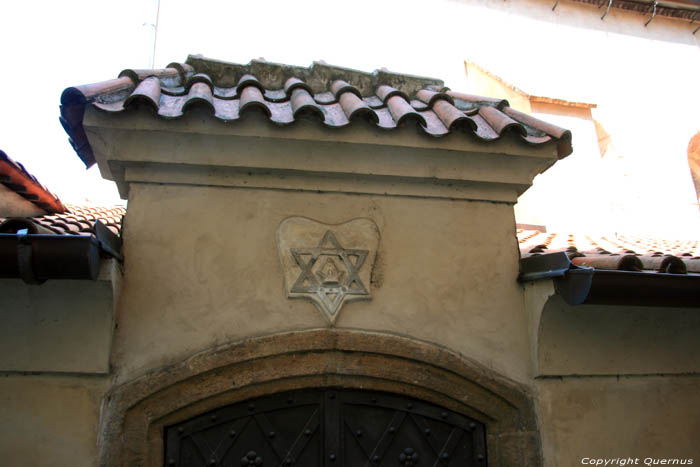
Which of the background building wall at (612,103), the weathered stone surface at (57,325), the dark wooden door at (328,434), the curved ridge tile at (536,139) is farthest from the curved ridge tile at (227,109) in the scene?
the background building wall at (612,103)

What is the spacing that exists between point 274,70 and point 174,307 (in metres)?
1.82

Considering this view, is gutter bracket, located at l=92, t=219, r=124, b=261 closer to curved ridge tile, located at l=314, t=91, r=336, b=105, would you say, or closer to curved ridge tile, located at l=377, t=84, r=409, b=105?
curved ridge tile, located at l=314, t=91, r=336, b=105

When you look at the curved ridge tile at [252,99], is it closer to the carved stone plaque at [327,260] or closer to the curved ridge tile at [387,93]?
the carved stone plaque at [327,260]

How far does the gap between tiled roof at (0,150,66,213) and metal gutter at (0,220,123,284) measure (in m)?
2.59

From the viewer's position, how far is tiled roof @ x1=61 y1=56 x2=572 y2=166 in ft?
8.34

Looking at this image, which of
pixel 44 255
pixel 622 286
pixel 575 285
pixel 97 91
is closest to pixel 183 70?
pixel 97 91

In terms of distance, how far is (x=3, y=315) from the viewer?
2.35 m

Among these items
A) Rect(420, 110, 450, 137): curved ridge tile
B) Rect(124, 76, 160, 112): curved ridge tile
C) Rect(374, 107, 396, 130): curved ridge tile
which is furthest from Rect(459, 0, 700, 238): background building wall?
Rect(124, 76, 160, 112): curved ridge tile

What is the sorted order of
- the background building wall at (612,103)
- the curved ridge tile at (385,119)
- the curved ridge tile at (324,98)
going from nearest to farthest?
the curved ridge tile at (385,119) < the curved ridge tile at (324,98) < the background building wall at (612,103)

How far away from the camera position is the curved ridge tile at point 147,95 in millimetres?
2477

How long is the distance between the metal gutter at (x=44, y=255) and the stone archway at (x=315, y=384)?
628 millimetres

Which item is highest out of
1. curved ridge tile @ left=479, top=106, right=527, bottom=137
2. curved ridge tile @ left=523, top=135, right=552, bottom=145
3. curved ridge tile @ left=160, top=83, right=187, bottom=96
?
curved ridge tile @ left=160, top=83, right=187, bottom=96

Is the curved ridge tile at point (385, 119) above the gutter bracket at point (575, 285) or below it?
above

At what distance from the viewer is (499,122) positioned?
294 cm
